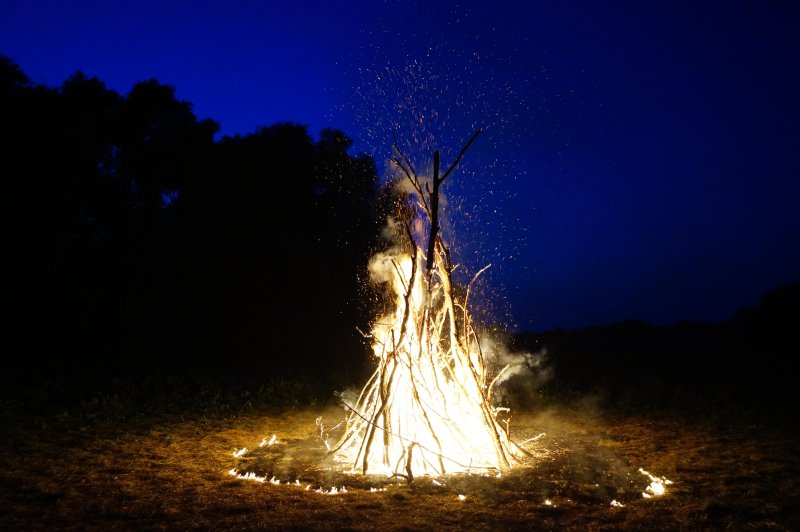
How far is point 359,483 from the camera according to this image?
15.6 ft

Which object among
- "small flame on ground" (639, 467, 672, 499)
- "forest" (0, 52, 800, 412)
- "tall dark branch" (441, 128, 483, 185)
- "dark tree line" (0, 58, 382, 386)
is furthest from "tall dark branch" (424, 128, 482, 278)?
"dark tree line" (0, 58, 382, 386)

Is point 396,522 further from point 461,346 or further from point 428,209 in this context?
point 428,209

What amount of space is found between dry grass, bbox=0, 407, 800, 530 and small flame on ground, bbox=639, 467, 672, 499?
0.20 ft

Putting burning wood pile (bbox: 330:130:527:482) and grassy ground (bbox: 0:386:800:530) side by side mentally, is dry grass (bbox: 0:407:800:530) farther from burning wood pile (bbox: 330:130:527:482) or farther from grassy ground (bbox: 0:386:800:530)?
burning wood pile (bbox: 330:130:527:482)

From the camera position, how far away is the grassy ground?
389 cm

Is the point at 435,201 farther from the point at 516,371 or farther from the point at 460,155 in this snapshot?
the point at 516,371

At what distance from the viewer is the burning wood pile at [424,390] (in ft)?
17.0

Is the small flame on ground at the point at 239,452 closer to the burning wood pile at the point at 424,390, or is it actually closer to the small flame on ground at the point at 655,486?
the burning wood pile at the point at 424,390

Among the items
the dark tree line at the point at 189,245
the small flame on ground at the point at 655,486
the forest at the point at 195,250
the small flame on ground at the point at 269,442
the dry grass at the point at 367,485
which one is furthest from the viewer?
the dark tree line at the point at 189,245

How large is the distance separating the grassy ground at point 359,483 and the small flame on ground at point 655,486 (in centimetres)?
6

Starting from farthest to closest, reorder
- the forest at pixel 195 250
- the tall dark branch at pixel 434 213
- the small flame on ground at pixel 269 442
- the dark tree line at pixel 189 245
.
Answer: the dark tree line at pixel 189 245 < the forest at pixel 195 250 < the small flame on ground at pixel 269 442 < the tall dark branch at pixel 434 213

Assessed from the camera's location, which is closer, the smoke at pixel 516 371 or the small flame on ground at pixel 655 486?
the small flame on ground at pixel 655 486

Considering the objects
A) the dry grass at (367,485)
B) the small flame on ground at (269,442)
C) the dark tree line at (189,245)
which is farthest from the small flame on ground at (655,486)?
the dark tree line at (189,245)

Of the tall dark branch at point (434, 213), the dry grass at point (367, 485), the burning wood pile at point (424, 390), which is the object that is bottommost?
the dry grass at point (367, 485)
